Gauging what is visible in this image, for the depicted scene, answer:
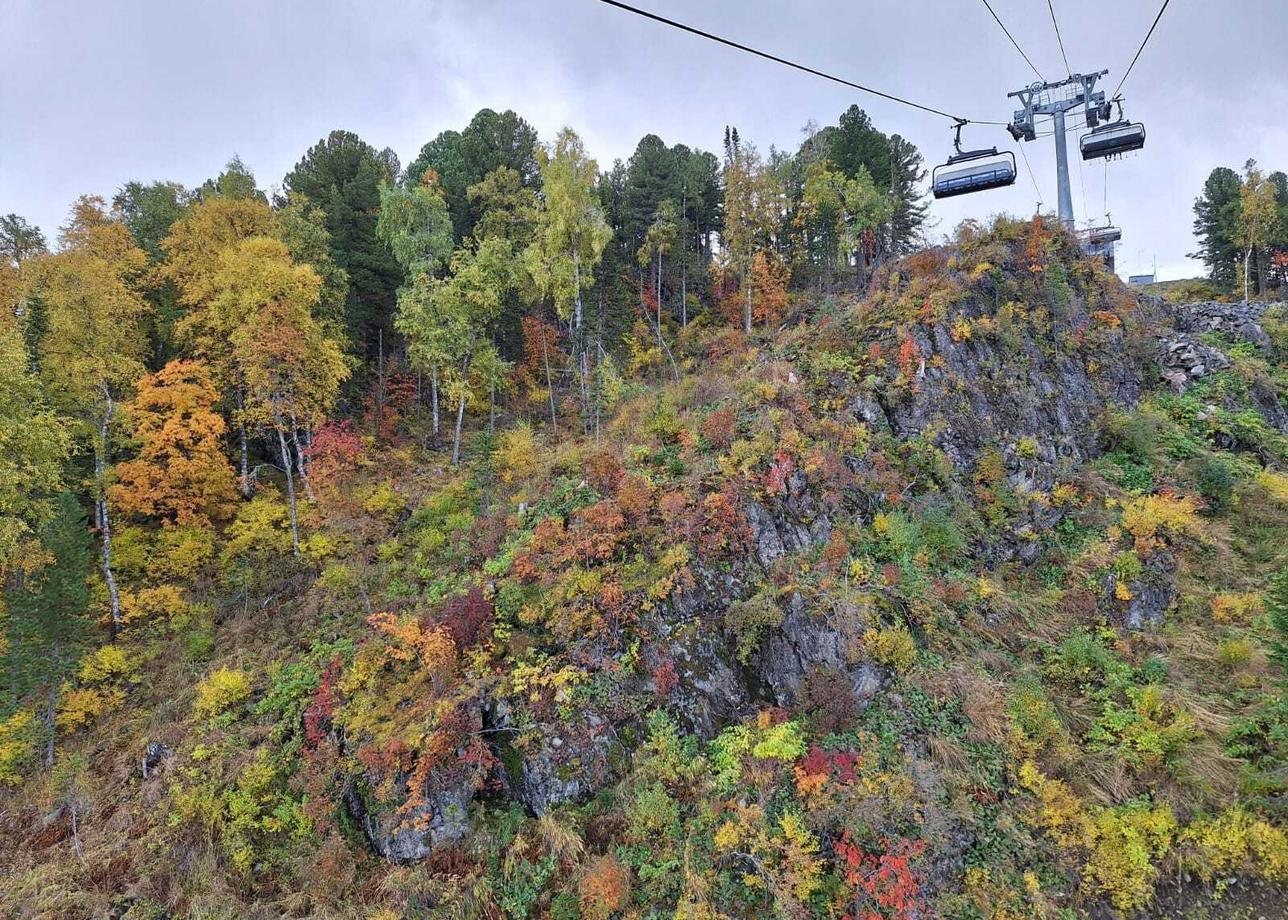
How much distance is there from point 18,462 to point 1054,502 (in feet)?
84.1

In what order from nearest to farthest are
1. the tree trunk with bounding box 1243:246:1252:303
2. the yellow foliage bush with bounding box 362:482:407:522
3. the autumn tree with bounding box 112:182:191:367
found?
the yellow foliage bush with bounding box 362:482:407:522 < the autumn tree with bounding box 112:182:191:367 < the tree trunk with bounding box 1243:246:1252:303

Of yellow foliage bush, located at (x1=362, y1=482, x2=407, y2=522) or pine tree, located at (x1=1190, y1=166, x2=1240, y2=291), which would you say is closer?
yellow foliage bush, located at (x1=362, y1=482, x2=407, y2=522)

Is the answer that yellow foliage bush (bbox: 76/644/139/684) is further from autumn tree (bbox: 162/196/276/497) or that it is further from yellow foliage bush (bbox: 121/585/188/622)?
autumn tree (bbox: 162/196/276/497)

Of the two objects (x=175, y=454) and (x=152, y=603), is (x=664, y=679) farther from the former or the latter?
(x=175, y=454)

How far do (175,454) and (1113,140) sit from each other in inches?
1229

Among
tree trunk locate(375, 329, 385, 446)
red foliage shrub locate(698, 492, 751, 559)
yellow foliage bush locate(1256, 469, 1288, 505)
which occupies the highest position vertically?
tree trunk locate(375, 329, 385, 446)

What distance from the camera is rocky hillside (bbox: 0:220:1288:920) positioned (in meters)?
8.11

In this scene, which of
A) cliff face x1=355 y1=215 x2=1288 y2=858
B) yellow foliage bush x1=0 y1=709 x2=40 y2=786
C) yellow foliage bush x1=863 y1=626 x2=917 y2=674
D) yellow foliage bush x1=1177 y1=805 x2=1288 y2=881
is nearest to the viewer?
yellow foliage bush x1=1177 y1=805 x2=1288 y2=881

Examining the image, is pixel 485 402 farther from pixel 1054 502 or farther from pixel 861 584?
pixel 1054 502

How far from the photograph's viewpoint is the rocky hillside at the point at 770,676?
8109mm

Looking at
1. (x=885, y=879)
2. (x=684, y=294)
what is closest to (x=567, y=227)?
(x=684, y=294)

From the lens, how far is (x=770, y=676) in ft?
33.5

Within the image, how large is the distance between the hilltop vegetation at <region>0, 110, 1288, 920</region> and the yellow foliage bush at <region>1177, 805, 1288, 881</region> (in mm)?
43

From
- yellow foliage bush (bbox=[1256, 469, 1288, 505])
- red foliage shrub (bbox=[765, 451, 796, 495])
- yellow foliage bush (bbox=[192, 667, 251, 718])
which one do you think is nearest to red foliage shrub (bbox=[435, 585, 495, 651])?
yellow foliage bush (bbox=[192, 667, 251, 718])
